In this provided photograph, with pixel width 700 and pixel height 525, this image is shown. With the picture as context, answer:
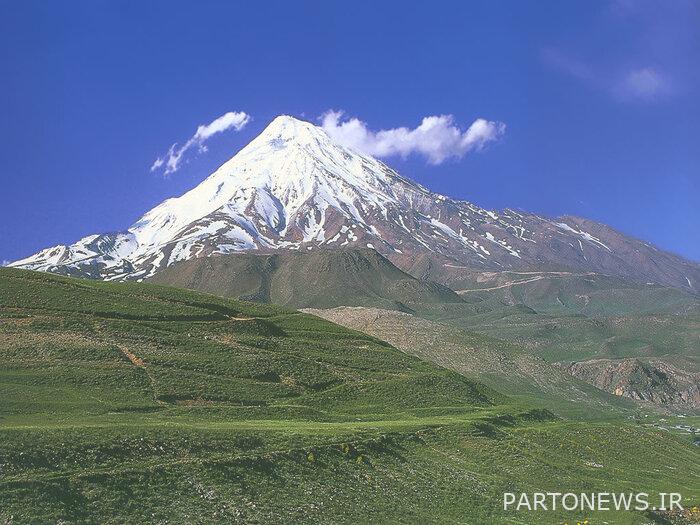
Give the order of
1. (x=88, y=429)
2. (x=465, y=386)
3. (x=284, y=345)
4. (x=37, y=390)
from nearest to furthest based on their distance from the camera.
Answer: (x=88, y=429)
(x=37, y=390)
(x=284, y=345)
(x=465, y=386)

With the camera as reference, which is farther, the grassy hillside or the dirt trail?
the dirt trail

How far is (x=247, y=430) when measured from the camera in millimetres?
45375

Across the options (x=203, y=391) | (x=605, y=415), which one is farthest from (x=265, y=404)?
(x=605, y=415)

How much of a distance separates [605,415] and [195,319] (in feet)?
311

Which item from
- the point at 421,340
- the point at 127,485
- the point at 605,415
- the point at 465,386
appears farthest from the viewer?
the point at 421,340

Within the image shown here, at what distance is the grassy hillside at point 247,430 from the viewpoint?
35219mm

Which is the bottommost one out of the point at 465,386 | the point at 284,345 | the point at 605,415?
the point at 605,415

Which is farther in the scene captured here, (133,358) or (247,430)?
(133,358)

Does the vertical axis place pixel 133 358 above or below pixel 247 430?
above

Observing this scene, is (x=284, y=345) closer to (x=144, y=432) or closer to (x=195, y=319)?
(x=195, y=319)

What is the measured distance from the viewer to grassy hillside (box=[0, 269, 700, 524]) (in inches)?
1387

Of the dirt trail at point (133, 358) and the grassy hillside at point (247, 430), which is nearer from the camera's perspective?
the grassy hillside at point (247, 430)

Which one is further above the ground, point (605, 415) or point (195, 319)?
point (195, 319)

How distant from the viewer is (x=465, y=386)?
86.0 m
